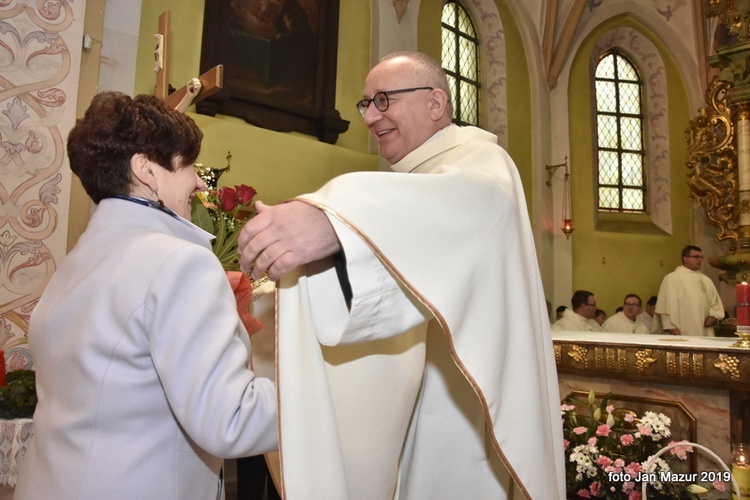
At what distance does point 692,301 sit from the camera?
8312 millimetres

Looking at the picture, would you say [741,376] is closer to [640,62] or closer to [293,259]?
[293,259]

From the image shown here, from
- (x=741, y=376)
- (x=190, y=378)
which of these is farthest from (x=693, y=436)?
(x=190, y=378)

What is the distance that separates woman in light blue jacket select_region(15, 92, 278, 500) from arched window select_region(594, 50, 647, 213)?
448 inches

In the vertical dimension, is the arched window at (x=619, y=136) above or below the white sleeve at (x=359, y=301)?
above

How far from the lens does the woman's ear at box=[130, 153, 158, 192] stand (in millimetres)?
1519

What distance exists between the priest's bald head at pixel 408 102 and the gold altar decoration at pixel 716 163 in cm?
886

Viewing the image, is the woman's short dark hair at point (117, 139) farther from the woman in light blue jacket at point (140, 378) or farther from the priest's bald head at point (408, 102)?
the priest's bald head at point (408, 102)

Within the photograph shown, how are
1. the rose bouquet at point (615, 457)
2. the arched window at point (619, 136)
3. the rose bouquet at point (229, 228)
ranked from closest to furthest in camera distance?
the rose bouquet at point (229, 228)
the rose bouquet at point (615, 457)
the arched window at point (619, 136)

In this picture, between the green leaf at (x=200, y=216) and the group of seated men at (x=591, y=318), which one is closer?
the green leaf at (x=200, y=216)

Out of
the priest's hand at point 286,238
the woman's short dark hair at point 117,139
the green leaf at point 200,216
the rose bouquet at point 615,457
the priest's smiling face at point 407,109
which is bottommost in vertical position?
the rose bouquet at point 615,457

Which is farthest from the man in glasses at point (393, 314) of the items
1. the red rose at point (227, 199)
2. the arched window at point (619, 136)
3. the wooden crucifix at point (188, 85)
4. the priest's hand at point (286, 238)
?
the arched window at point (619, 136)

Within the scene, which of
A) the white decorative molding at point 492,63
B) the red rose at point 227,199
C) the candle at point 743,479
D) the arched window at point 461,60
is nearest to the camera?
the candle at point 743,479

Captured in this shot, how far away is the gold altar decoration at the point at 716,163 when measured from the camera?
9422 millimetres

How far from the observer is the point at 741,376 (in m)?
3.33
